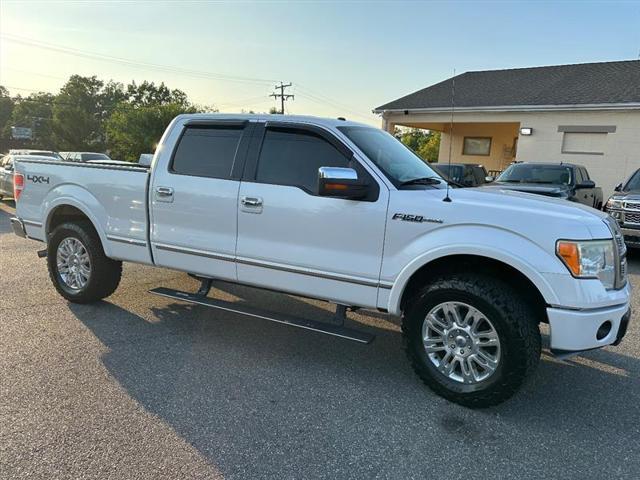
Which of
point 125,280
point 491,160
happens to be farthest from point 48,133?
point 125,280

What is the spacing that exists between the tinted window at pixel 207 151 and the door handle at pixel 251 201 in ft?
1.08

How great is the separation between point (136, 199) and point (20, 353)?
168cm

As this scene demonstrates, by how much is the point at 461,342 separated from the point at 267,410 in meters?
1.44

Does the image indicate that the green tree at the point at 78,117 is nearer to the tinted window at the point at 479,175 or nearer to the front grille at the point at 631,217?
the tinted window at the point at 479,175

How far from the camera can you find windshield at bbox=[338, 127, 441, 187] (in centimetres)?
390

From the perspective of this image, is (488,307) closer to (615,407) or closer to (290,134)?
(615,407)

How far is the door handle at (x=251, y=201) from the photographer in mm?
4117

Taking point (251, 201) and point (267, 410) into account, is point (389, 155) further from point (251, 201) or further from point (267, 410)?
point (267, 410)

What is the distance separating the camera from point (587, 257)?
3.15 metres

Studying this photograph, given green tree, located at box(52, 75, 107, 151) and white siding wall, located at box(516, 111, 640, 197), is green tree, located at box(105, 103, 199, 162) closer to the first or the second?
green tree, located at box(52, 75, 107, 151)

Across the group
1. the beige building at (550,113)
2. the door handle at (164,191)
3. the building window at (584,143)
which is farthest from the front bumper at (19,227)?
the building window at (584,143)

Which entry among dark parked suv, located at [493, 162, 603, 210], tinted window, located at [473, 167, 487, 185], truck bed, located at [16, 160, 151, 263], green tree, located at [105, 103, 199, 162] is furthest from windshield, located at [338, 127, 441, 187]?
green tree, located at [105, 103, 199, 162]

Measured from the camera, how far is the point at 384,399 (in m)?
3.58

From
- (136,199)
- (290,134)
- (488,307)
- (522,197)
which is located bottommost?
(488,307)
